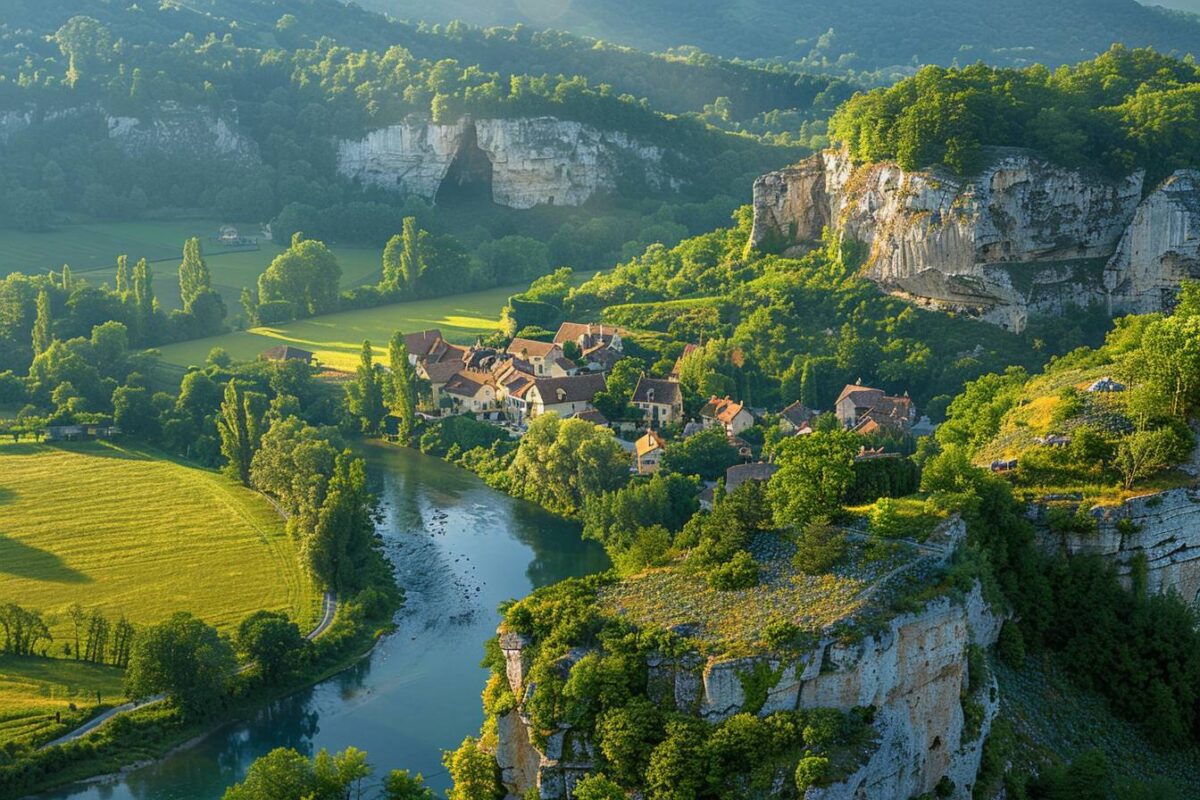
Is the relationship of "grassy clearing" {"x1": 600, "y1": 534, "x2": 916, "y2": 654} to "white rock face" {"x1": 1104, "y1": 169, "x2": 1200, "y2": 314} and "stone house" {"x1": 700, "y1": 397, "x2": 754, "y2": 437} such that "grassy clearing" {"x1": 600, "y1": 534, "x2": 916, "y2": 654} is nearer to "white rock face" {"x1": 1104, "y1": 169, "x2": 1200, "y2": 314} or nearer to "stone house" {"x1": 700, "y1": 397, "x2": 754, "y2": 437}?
"stone house" {"x1": 700, "y1": 397, "x2": 754, "y2": 437}

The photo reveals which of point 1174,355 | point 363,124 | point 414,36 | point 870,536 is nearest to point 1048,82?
point 1174,355

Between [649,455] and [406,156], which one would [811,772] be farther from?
[406,156]

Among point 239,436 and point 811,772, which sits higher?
point 811,772

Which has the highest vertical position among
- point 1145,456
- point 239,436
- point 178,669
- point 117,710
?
point 1145,456

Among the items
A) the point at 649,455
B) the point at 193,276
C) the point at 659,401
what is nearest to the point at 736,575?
the point at 649,455

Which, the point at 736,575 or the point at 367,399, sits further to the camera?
the point at 367,399

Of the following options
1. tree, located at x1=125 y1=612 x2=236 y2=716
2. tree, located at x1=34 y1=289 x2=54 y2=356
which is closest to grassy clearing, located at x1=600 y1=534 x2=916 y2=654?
tree, located at x1=125 y1=612 x2=236 y2=716

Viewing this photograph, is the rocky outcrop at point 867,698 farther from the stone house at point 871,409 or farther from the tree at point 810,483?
the stone house at point 871,409
